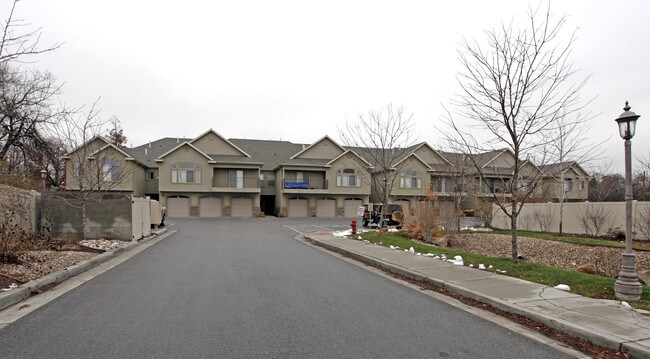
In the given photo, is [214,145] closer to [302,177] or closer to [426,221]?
[302,177]

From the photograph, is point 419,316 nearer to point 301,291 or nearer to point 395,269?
point 301,291

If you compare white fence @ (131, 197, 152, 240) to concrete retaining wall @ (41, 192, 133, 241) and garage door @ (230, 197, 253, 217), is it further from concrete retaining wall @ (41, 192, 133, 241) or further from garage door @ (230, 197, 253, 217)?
garage door @ (230, 197, 253, 217)

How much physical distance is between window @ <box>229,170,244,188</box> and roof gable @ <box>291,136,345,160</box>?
7095 millimetres

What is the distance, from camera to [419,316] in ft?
21.1

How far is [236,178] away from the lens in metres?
41.4

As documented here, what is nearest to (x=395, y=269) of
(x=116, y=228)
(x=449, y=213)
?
(x=449, y=213)

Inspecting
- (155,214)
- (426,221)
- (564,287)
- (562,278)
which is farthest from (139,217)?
(564,287)

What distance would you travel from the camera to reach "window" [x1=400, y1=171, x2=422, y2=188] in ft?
148

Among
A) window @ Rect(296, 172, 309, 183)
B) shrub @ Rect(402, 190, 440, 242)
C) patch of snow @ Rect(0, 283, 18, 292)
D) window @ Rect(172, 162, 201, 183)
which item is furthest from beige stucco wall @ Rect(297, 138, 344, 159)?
patch of snow @ Rect(0, 283, 18, 292)

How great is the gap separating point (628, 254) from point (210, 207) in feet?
122

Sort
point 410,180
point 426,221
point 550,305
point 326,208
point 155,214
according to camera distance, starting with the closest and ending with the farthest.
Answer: point 550,305 < point 426,221 < point 155,214 < point 326,208 < point 410,180

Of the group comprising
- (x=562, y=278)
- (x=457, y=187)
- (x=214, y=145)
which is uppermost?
(x=214, y=145)

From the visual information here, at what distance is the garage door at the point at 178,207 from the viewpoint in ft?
129

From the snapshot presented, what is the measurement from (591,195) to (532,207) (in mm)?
29706
